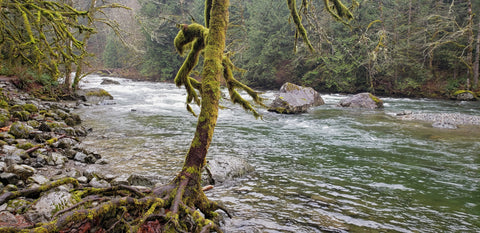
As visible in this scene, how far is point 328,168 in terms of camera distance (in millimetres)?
6664

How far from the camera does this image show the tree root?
8.34 feet

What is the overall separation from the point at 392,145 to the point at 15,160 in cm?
950

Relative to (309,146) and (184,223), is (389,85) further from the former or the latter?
(184,223)

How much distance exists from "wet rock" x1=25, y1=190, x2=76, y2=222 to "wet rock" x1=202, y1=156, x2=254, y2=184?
2627 millimetres

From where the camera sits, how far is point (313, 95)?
18.6 m

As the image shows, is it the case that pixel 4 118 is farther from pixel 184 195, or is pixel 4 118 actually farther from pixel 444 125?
pixel 444 125

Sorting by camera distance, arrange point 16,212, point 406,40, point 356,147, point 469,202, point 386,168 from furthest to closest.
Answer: point 406,40, point 356,147, point 386,168, point 469,202, point 16,212

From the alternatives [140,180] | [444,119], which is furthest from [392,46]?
[140,180]

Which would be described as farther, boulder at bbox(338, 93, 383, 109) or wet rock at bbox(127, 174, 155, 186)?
boulder at bbox(338, 93, 383, 109)

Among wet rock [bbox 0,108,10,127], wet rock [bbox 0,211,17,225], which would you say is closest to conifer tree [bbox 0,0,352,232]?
wet rock [bbox 0,211,17,225]

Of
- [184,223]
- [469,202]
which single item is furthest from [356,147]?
[184,223]

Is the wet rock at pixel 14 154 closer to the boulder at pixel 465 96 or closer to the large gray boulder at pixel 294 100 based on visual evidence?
the large gray boulder at pixel 294 100

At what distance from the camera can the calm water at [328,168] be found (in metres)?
4.29

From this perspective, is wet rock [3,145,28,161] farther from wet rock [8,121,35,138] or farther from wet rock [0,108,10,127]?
wet rock [0,108,10,127]
